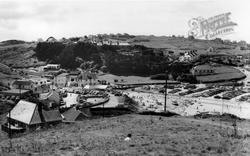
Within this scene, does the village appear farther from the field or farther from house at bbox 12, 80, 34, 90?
the field

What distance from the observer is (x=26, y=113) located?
1499 inches

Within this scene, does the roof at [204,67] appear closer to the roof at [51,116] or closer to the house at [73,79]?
the house at [73,79]

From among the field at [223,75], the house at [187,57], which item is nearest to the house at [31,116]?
the field at [223,75]

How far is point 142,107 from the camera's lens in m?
61.1

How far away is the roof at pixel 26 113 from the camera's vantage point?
Result: 37.0 m

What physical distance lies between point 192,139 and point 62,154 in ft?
27.9

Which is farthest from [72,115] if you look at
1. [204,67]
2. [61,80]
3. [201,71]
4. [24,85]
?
[204,67]

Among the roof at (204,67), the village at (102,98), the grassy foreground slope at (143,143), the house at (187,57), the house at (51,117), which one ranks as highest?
the house at (187,57)

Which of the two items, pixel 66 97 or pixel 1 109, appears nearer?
pixel 1 109

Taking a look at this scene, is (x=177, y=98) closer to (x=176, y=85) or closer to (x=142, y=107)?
(x=142, y=107)

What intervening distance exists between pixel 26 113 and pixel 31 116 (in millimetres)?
1363

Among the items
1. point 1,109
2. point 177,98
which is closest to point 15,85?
Answer: point 1,109

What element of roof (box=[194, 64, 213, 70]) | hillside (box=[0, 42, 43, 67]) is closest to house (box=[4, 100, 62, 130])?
roof (box=[194, 64, 213, 70])

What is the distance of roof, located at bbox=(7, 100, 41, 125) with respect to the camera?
37.0 metres
